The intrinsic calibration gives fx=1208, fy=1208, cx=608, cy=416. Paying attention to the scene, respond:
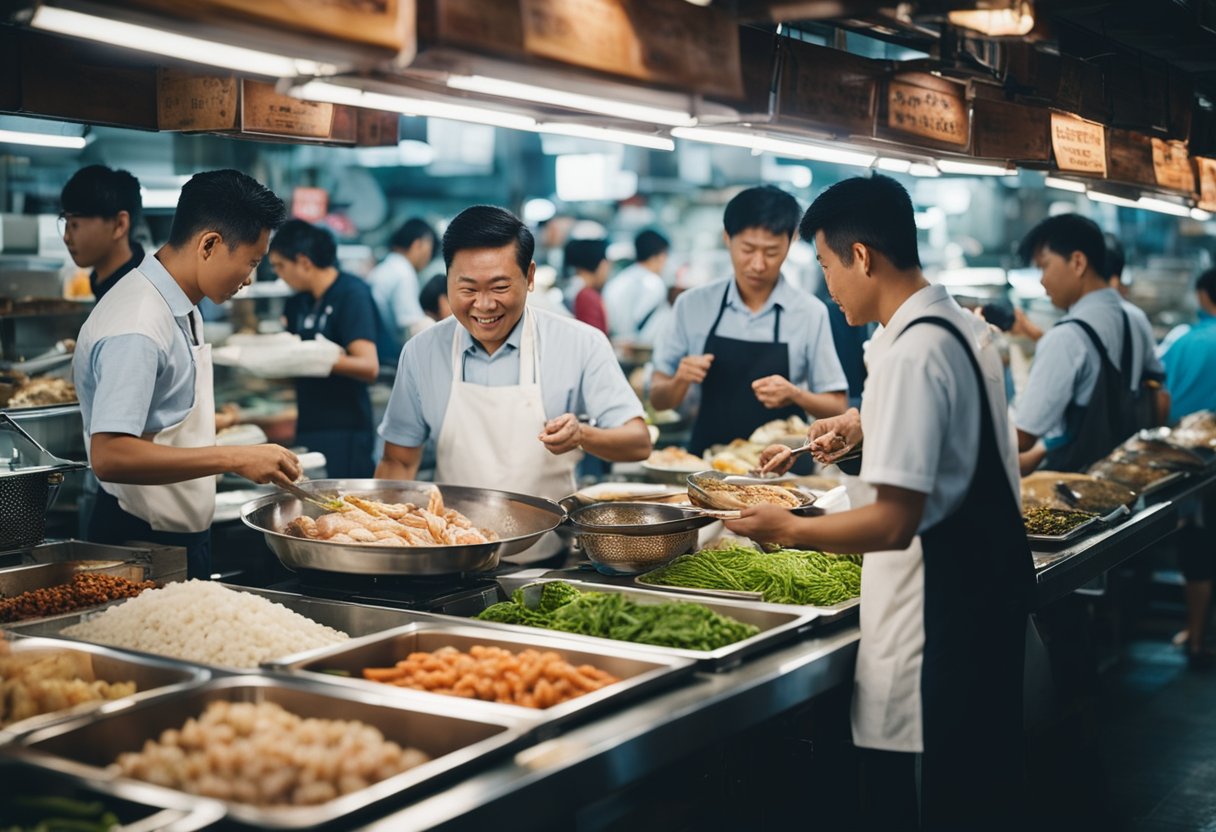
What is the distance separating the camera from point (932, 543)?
2.82 meters

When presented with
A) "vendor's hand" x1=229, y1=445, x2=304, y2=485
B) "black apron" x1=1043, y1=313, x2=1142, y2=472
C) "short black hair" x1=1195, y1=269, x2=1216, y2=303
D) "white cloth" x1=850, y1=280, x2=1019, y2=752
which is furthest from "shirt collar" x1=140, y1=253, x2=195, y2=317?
"short black hair" x1=1195, y1=269, x2=1216, y2=303

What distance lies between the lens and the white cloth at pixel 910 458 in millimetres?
2680

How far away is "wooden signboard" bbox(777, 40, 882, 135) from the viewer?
13.2 ft

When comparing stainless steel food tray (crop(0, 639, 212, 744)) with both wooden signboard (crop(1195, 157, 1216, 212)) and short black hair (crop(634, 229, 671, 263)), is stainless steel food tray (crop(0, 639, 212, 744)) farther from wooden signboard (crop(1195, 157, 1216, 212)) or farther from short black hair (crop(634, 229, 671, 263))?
short black hair (crop(634, 229, 671, 263))

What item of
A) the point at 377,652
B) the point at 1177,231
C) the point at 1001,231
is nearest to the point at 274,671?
the point at 377,652

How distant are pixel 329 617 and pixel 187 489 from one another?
0.97 metres

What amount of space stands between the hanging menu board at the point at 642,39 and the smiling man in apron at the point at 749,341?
7.28 ft

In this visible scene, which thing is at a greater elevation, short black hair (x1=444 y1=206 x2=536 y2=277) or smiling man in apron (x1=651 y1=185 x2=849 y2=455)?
short black hair (x1=444 y1=206 x2=536 y2=277)

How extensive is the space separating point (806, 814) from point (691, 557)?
2.55 feet

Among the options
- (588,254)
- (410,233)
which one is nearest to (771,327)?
(588,254)

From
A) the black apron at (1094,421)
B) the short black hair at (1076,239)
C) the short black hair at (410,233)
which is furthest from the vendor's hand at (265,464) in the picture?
the short black hair at (410,233)

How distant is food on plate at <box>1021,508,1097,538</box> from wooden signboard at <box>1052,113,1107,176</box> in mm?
1703

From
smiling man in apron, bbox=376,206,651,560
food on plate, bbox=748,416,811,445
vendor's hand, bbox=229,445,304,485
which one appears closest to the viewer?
vendor's hand, bbox=229,445,304,485

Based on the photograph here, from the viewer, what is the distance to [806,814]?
3230 mm
